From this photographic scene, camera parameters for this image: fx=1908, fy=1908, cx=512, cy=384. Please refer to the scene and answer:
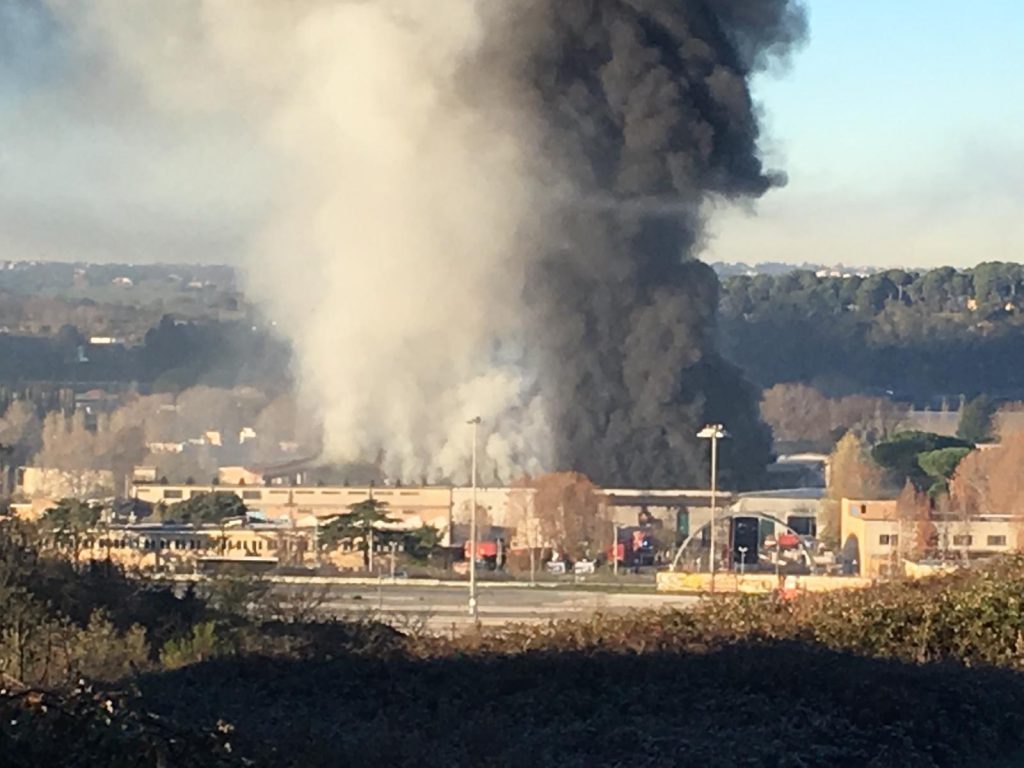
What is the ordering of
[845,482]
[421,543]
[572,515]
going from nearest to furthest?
[421,543] < [572,515] < [845,482]

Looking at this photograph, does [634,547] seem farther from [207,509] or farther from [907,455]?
[907,455]

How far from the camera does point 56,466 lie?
47156mm

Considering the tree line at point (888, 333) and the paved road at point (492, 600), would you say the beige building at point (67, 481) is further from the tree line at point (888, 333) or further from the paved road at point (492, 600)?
the tree line at point (888, 333)

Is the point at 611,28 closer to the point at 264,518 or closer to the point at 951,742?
the point at 264,518

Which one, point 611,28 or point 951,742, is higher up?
point 611,28

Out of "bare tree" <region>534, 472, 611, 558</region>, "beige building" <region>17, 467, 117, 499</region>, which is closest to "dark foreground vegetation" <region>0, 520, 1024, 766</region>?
"bare tree" <region>534, 472, 611, 558</region>

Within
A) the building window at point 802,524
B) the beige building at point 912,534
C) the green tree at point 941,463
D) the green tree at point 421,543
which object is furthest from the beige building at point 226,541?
the green tree at point 941,463

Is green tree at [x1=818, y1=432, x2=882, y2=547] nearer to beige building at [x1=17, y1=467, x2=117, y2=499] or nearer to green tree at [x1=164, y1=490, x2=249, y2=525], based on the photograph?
green tree at [x1=164, y1=490, x2=249, y2=525]

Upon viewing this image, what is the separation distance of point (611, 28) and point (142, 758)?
38.3 m

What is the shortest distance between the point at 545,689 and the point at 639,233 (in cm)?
3698

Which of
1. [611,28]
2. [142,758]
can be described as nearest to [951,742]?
[142,758]

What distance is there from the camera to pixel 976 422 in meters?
67.0

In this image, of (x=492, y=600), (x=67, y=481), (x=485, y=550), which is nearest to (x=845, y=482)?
(x=485, y=550)

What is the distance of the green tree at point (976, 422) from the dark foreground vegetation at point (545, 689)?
174ft
